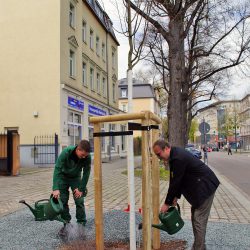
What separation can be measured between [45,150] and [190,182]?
1965cm

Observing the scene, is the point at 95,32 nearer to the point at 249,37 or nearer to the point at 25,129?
the point at 25,129

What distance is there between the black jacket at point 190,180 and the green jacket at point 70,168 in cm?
179

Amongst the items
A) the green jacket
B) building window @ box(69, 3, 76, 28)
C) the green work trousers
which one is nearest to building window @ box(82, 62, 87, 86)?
building window @ box(69, 3, 76, 28)

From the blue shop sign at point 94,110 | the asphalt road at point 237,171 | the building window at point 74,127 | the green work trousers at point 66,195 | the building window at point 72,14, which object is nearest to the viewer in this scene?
the green work trousers at point 66,195

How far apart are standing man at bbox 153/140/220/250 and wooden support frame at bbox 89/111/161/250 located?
0.21 m

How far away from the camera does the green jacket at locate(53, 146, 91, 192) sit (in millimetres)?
6750

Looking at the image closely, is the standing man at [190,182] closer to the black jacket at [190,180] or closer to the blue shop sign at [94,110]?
the black jacket at [190,180]

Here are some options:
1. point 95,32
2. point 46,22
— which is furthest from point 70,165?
point 95,32

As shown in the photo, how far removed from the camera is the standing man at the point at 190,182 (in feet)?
17.1

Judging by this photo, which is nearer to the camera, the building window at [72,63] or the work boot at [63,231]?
the work boot at [63,231]

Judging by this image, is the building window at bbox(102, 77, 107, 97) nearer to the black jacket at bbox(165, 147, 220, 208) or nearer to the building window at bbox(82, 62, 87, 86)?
the building window at bbox(82, 62, 87, 86)

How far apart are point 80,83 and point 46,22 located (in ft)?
16.9

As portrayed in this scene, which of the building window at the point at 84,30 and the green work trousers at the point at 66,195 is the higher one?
the building window at the point at 84,30

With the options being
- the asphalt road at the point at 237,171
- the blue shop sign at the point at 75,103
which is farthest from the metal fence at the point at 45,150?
the asphalt road at the point at 237,171
